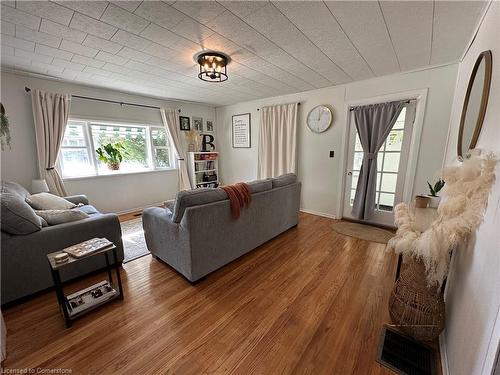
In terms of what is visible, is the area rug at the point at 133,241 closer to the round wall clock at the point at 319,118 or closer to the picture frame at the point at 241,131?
the picture frame at the point at 241,131

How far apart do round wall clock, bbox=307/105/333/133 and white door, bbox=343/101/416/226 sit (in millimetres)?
370

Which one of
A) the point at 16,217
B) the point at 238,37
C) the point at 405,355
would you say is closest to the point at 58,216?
the point at 16,217

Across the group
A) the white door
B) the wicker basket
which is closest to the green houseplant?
the wicker basket

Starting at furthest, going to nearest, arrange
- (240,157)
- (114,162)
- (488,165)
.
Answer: (240,157) → (114,162) → (488,165)

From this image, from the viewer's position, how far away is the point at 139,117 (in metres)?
4.03

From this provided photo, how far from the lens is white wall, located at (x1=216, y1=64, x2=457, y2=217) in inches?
103

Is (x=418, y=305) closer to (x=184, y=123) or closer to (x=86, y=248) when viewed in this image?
(x=86, y=248)

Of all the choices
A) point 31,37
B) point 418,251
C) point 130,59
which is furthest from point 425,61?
point 31,37

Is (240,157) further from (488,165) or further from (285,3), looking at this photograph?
(488,165)

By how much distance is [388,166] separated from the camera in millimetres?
3076

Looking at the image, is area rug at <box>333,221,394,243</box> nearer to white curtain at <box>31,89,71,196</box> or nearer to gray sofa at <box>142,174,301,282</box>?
gray sofa at <box>142,174,301,282</box>

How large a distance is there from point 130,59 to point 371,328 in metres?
3.47

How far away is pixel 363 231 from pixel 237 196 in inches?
85.2

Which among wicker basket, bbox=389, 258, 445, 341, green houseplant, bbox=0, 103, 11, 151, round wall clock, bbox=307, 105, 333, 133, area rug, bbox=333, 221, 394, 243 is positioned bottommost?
area rug, bbox=333, 221, 394, 243
